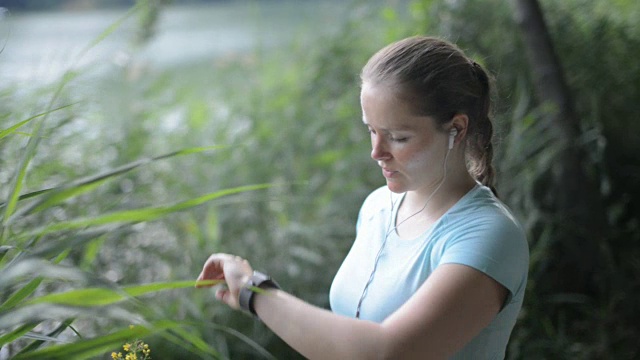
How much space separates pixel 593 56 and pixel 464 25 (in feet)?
1.49

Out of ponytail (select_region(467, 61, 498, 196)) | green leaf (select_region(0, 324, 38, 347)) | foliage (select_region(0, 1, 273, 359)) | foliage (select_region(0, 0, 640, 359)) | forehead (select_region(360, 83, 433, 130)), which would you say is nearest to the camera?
foliage (select_region(0, 1, 273, 359))

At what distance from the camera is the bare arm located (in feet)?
3.52

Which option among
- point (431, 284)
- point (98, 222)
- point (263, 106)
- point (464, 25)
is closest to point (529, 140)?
point (464, 25)

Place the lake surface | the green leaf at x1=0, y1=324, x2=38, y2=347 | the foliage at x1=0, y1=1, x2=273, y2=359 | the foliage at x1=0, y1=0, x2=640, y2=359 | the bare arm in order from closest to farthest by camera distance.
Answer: the foliage at x1=0, y1=1, x2=273, y2=359 < the green leaf at x1=0, y1=324, x2=38, y2=347 < the bare arm < the foliage at x1=0, y1=0, x2=640, y2=359 < the lake surface

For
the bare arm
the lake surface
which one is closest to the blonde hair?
the bare arm

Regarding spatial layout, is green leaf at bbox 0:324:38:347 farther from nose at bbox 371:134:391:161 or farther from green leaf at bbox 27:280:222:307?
nose at bbox 371:134:391:161

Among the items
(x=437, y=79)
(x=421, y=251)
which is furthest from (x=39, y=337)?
(x=437, y=79)

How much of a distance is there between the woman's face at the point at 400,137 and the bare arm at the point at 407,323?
0.17m

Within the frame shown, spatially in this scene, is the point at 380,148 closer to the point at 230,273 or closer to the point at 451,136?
the point at 451,136

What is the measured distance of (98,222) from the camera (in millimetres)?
979

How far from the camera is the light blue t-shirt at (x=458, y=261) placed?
Result: 1158 mm

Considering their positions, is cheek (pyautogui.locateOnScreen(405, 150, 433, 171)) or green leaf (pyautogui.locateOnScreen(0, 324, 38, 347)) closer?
green leaf (pyautogui.locateOnScreen(0, 324, 38, 347))

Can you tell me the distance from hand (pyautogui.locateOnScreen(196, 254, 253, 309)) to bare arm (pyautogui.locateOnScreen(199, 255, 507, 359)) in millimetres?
48

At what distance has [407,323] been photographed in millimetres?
1081
